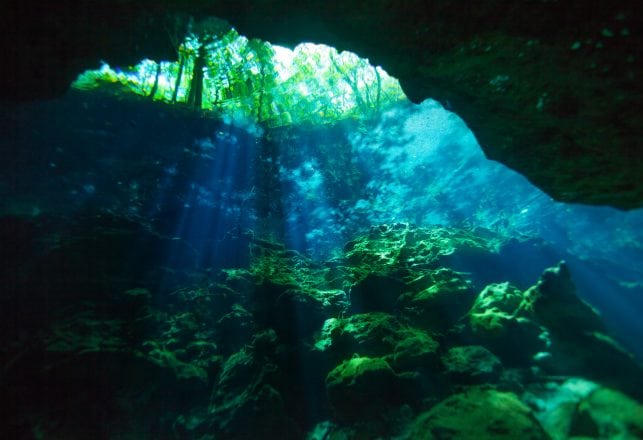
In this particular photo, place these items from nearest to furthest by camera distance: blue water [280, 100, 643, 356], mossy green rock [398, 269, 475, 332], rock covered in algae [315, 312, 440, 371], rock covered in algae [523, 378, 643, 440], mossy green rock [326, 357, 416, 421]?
rock covered in algae [523, 378, 643, 440] → mossy green rock [326, 357, 416, 421] → rock covered in algae [315, 312, 440, 371] → mossy green rock [398, 269, 475, 332] → blue water [280, 100, 643, 356]

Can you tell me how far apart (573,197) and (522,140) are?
1.66m

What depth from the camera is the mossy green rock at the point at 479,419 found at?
15.3 ft

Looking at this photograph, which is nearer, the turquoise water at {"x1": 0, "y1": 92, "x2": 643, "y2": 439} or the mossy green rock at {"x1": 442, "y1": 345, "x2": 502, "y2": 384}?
the mossy green rock at {"x1": 442, "y1": 345, "x2": 502, "y2": 384}

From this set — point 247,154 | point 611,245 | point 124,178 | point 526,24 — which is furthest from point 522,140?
point 611,245

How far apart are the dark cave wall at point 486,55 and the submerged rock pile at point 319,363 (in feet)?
11.4

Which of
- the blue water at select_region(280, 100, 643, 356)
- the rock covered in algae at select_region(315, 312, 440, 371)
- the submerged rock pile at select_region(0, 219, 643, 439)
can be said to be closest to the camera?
the submerged rock pile at select_region(0, 219, 643, 439)

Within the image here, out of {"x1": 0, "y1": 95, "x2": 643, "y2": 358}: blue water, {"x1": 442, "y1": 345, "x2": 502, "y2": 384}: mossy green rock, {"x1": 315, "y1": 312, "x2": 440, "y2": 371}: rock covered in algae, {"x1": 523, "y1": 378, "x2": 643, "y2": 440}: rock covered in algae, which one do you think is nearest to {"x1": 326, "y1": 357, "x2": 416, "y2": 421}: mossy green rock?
{"x1": 315, "y1": 312, "x2": 440, "y2": 371}: rock covered in algae

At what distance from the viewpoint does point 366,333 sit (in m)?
8.04

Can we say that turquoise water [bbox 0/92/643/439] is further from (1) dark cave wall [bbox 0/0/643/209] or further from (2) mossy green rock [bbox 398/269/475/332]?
(1) dark cave wall [bbox 0/0/643/209]

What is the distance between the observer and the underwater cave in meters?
4.94

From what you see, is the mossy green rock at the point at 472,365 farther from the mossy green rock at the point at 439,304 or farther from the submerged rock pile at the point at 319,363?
the mossy green rock at the point at 439,304

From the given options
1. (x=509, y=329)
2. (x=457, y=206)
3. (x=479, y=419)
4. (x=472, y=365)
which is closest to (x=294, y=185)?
(x=509, y=329)

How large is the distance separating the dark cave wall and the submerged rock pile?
347 cm

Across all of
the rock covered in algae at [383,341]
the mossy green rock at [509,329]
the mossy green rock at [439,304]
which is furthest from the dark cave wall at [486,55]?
the rock covered in algae at [383,341]
